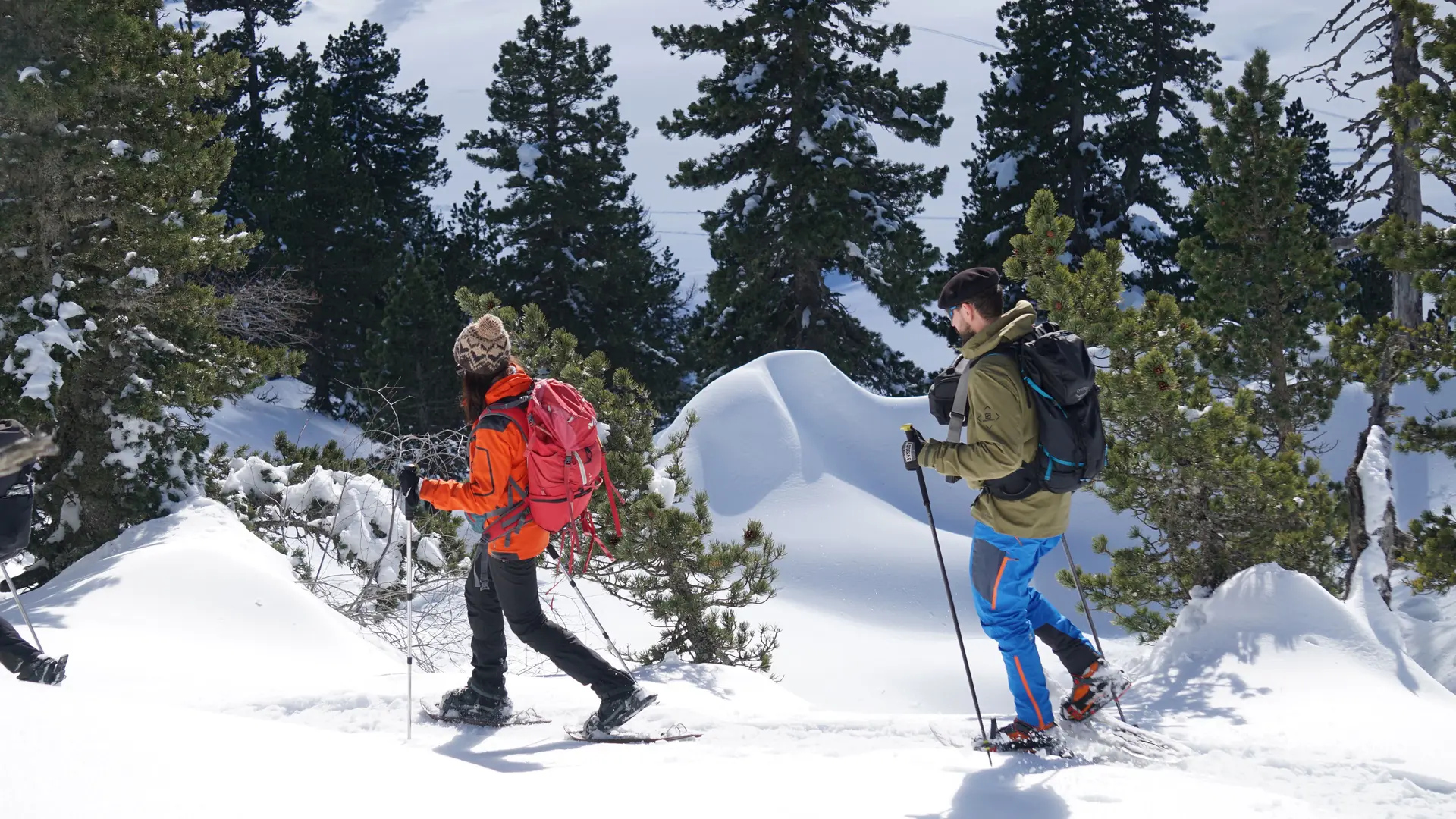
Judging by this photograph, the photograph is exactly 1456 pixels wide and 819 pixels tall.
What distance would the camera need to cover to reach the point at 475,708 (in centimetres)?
469

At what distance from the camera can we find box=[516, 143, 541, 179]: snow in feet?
86.8

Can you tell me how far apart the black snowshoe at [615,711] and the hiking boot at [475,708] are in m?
0.45

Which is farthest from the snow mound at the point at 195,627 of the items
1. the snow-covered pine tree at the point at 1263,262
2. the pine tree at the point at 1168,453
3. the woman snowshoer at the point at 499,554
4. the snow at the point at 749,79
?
the snow at the point at 749,79

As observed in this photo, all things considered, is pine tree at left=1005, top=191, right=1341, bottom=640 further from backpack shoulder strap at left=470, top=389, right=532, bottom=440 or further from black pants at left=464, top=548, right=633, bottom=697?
backpack shoulder strap at left=470, top=389, right=532, bottom=440

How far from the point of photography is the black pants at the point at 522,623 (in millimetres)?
4402

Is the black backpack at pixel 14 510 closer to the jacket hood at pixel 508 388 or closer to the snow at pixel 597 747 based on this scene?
the snow at pixel 597 747

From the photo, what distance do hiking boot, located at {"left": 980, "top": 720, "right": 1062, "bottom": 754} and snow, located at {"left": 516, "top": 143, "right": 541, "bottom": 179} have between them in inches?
958

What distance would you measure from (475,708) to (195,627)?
264 centimetres

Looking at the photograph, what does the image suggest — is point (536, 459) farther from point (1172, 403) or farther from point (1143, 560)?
point (1143, 560)

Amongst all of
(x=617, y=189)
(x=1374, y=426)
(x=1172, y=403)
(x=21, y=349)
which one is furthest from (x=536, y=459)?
(x=617, y=189)

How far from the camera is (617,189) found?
2733 cm

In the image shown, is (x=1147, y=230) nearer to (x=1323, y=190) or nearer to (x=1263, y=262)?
(x=1323, y=190)

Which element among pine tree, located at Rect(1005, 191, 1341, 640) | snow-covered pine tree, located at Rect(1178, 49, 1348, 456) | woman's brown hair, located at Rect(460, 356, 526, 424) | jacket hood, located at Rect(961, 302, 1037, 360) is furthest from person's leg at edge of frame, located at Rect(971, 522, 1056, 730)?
snow-covered pine tree, located at Rect(1178, 49, 1348, 456)

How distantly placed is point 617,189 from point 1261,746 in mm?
24742
